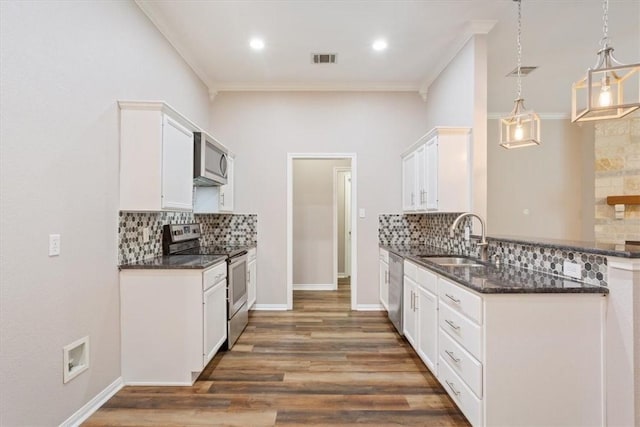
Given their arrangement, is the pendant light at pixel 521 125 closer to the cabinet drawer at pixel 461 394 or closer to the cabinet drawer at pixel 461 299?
the cabinet drawer at pixel 461 299

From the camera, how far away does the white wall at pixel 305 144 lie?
171 inches

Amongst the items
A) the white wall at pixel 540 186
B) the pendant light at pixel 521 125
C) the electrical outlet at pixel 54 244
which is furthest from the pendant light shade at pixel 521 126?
the white wall at pixel 540 186

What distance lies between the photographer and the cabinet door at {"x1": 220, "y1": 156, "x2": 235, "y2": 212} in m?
3.87

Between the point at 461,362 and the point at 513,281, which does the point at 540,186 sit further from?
the point at 461,362

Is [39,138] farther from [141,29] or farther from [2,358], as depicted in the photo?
[141,29]

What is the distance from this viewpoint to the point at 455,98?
334cm

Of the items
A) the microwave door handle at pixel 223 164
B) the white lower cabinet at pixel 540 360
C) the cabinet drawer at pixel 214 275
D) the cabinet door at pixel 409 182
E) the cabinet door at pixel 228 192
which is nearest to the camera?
the white lower cabinet at pixel 540 360

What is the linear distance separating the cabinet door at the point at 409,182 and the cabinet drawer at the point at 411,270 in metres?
0.89

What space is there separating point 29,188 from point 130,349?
138cm

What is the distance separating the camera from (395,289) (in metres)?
3.43

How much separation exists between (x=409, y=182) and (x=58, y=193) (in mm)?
3370

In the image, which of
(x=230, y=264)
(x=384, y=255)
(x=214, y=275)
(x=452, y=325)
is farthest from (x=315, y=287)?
(x=452, y=325)

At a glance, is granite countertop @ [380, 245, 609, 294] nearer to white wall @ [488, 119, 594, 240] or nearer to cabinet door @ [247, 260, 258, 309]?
cabinet door @ [247, 260, 258, 309]

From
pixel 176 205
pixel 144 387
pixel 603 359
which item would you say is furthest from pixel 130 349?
pixel 603 359
